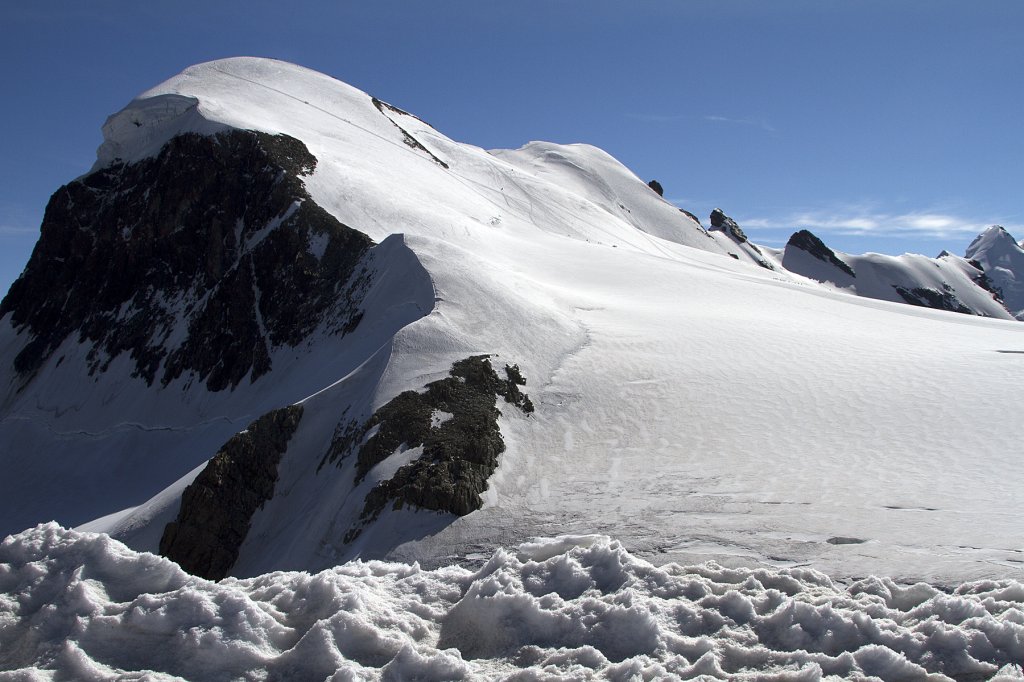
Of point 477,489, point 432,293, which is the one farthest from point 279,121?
point 477,489

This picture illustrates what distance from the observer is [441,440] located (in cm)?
1273

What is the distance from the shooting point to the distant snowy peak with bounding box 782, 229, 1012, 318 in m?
90.6

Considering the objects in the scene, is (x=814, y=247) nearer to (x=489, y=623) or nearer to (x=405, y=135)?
(x=405, y=135)

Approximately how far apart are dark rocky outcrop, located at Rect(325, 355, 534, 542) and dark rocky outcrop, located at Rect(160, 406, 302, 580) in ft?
4.58

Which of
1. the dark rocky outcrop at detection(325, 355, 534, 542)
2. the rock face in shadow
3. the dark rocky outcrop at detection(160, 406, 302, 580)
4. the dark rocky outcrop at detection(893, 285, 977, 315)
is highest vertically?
the dark rocky outcrop at detection(893, 285, 977, 315)

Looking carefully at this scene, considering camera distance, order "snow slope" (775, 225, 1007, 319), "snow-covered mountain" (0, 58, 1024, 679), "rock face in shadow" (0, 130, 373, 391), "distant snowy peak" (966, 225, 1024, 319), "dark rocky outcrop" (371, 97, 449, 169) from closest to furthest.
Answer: "snow-covered mountain" (0, 58, 1024, 679) < "rock face in shadow" (0, 130, 373, 391) < "dark rocky outcrop" (371, 97, 449, 169) < "snow slope" (775, 225, 1007, 319) < "distant snowy peak" (966, 225, 1024, 319)

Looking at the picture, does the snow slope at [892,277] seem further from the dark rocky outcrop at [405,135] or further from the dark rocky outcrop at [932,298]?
the dark rocky outcrop at [405,135]

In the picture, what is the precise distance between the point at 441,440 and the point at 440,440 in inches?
0.6

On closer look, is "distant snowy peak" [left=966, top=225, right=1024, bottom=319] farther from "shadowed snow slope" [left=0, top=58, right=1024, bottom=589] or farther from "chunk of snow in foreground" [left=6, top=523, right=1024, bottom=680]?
"chunk of snow in foreground" [left=6, top=523, right=1024, bottom=680]

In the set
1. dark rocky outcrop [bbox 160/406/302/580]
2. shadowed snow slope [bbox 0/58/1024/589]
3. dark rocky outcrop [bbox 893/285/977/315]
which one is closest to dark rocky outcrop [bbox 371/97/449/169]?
shadowed snow slope [bbox 0/58/1024/589]

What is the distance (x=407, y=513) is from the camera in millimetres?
11516

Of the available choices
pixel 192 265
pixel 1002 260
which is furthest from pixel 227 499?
pixel 1002 260

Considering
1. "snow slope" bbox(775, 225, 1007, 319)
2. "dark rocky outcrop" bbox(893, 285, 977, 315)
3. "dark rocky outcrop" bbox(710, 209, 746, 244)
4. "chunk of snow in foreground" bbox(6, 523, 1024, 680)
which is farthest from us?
"dark rocky outcrop" bbox(893, 285, 977, 315)

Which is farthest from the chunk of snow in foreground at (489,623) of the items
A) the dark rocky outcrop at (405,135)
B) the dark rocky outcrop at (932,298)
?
the dark rocky outcrop at (932,298)
